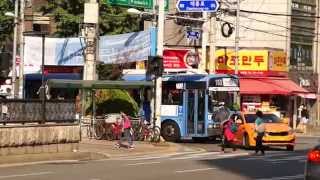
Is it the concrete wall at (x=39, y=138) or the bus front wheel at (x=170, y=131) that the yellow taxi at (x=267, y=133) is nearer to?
the bus front wheel at (x=170, y=131)

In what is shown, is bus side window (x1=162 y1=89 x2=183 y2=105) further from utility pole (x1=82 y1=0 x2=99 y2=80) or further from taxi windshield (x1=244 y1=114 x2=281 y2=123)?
utility pole (x1=82 y1=0 x2=99 y2=80)

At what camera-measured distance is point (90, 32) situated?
1324 inches

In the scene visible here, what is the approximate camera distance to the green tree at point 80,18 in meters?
49.4

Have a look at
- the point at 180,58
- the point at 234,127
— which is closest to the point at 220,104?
the point at 234,127

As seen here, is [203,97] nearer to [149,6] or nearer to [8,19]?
[149,6]

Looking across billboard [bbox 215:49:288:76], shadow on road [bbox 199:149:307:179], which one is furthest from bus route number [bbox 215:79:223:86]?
billboard [bbox 215:49:288:76]

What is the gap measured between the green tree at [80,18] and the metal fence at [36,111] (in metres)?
23.3

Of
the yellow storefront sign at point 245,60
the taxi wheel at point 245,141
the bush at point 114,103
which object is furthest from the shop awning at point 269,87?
the taxi wheel at point 245,141

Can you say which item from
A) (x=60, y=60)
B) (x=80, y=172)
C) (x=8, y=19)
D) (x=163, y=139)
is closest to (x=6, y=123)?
(x=80, y=172)

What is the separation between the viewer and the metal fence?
23927mm

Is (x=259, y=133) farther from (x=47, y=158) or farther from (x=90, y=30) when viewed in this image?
(x=90, y=30)

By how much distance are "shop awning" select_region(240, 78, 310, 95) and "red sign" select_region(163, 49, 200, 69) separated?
3.91 m

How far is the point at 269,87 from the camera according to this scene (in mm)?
54969

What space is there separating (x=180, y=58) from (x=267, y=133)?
2492 centimetres
